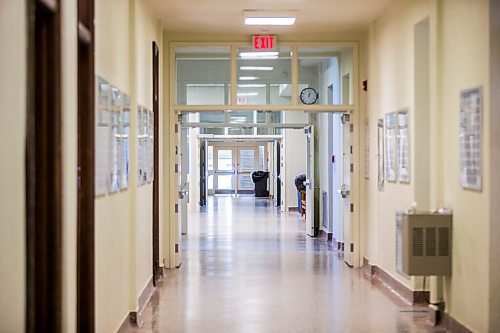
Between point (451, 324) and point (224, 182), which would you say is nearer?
point (451, 324)

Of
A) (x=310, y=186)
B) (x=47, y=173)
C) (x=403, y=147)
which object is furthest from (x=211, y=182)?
(x=47, y=173)

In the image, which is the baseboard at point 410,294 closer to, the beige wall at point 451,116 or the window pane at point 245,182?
the beige wall at point 451,116

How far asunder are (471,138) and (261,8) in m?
3.60

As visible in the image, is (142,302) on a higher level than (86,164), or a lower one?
lower

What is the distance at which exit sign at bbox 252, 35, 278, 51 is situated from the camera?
9.35 metres

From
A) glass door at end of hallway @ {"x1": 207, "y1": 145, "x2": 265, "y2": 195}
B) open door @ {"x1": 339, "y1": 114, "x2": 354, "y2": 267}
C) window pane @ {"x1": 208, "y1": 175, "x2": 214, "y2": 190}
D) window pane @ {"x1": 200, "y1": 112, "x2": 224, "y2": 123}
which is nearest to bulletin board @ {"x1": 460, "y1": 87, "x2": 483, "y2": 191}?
open door @ {"x1": 339, "y1": 114, "x2": 354, "y2": 267}

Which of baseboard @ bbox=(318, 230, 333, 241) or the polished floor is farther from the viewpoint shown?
baseboard @ bbox=(318, 230, 333, 241)

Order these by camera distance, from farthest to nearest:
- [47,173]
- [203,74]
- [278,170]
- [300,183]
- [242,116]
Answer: [278,170] → [242,116] → [300,183] → [203,74] → [47,173]

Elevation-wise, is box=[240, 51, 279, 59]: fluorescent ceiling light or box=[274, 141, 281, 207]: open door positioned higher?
box=[240, 51, 279, 59]: fluorescent ceiling light

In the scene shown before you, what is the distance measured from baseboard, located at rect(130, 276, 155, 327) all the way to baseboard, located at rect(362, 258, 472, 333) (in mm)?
2693

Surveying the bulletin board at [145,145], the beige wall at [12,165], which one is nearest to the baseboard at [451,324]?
the bulletin board at [145,145]

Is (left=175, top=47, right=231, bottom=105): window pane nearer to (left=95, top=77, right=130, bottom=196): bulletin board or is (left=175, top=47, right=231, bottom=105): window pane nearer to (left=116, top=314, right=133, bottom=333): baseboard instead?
(left=95, top=77, right=130, bottom=196): bulletin board

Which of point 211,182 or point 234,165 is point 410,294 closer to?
point 211,182

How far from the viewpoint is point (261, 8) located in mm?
7988
